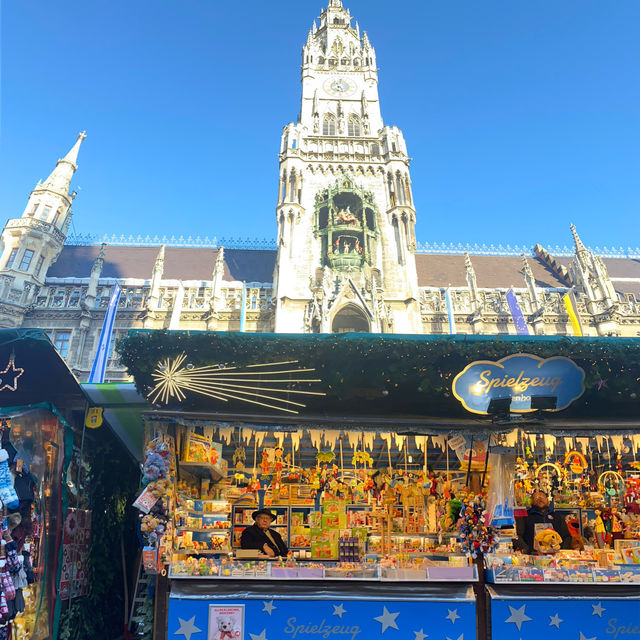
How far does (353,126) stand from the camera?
36.4m

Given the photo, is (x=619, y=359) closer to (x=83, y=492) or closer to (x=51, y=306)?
(x=83, y=492)

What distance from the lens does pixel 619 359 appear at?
775 cm

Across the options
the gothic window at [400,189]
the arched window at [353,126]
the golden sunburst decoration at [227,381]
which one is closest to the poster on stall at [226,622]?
the golden sunburst decoration at [227,381]

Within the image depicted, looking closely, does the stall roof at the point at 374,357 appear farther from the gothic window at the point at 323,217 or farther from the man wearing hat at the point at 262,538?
the gothic window at the point at 323,217

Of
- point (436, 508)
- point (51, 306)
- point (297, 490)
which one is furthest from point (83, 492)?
point (51, 306)

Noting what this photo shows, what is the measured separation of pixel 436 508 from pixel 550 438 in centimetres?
299

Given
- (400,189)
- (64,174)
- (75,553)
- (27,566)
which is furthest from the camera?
(64,174)

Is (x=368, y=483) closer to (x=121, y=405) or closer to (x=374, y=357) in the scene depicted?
(x=374, y=357)

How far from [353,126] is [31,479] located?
34638mm

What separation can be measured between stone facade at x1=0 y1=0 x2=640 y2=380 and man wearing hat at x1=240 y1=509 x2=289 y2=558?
59.0ft

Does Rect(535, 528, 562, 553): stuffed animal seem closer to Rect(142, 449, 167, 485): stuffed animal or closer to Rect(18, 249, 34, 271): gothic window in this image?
Rect(142, 449, 167, 485): stuffed animal

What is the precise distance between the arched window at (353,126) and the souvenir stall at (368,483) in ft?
102

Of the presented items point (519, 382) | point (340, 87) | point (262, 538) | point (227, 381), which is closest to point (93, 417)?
point (227, 381)

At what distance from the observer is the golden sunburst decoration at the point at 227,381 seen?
775 cm
